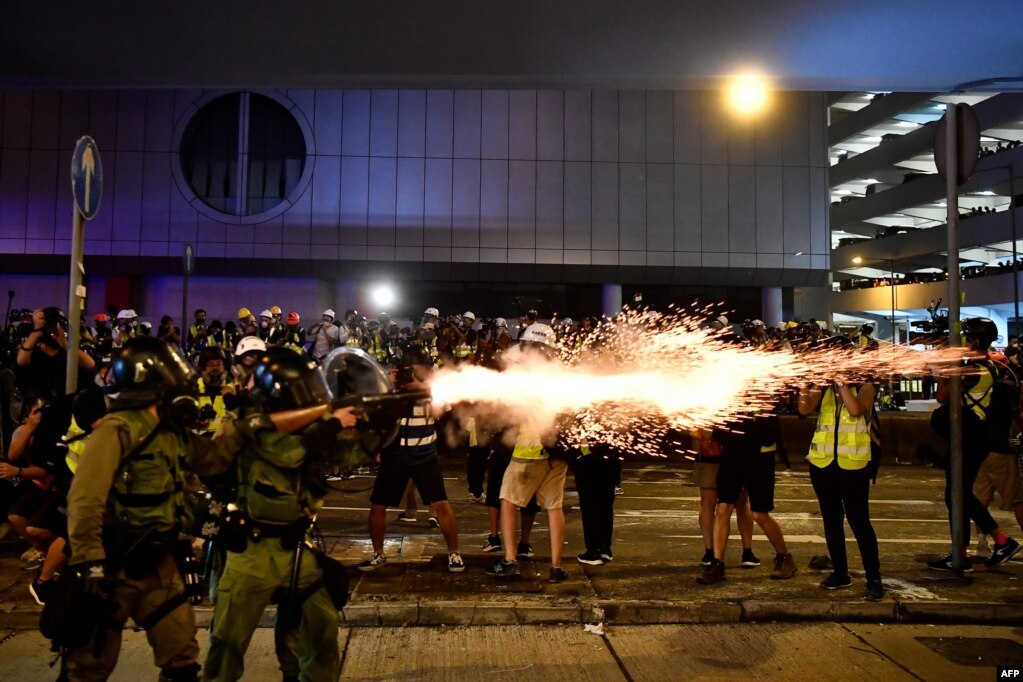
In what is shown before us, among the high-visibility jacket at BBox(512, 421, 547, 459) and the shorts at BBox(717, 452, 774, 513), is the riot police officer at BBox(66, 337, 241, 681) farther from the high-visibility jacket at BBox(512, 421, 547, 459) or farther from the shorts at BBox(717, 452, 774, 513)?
the shorts at BBox(717, 452, 774, 513)

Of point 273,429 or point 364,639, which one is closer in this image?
point 273,429

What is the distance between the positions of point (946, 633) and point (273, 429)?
16.5 feet

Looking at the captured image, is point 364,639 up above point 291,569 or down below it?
below

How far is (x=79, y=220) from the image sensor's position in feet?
20.1

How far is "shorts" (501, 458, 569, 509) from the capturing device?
6.84 metres

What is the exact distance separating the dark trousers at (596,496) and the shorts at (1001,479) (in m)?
3.50

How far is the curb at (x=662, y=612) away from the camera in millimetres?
5934

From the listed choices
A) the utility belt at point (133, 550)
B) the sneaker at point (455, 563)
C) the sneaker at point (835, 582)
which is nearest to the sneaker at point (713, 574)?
the sneaker at point (835, 582)

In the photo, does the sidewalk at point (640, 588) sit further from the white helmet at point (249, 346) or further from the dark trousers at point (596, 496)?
the white helmet at point (249, 346)

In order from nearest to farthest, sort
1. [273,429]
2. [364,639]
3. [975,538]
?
[273,429] < [364,639] < [975,538]

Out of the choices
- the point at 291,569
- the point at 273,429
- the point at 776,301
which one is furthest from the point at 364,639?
the point at 776,301

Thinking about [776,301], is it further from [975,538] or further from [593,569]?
[593,569]

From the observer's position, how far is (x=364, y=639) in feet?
18.4

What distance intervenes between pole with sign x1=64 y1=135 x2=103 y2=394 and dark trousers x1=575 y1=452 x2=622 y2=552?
420 cm
